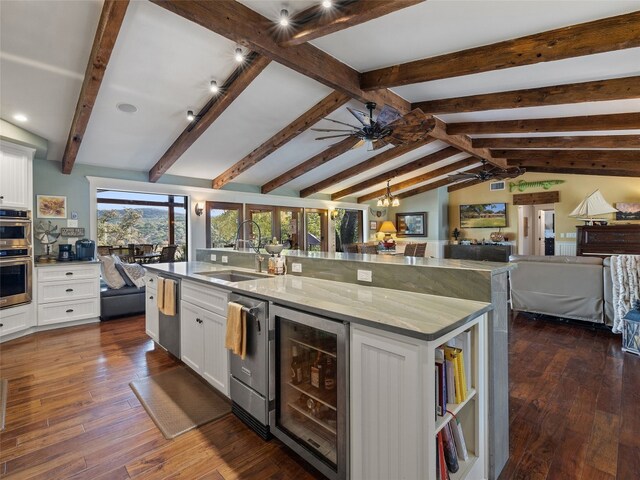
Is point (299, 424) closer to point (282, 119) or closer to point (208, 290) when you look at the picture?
point (208, 290)

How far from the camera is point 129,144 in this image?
4.98 metres

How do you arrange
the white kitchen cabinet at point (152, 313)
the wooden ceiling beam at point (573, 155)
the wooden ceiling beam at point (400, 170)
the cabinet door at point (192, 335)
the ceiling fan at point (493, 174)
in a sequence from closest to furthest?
the cabinet door at point (192, 335), the white kitchen cabinet at point (152, 313), the wooden ceiling beam at point (573, 155), the ceiling fan at point (493, 174), the wooden ceiling beam at point (400, 170)

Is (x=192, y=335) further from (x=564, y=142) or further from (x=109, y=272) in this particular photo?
(x=564, y=142)

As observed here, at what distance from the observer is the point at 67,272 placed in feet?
14.7

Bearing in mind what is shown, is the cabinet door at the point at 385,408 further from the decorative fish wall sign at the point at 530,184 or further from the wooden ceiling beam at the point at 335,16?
the decorative fish wall sign at the point at 530,184

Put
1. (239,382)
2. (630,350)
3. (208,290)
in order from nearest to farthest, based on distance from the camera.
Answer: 1. (239,382)
2. (208,290)
3. (630,350)

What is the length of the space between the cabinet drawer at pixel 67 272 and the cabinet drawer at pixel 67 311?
0.35 meters

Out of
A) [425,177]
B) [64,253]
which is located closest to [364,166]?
[425,177]

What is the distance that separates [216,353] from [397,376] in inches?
63.5

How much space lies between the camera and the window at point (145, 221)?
6406 mm

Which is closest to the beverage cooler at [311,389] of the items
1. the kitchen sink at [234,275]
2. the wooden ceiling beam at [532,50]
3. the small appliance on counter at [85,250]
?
the kitchen sink at [234,275]

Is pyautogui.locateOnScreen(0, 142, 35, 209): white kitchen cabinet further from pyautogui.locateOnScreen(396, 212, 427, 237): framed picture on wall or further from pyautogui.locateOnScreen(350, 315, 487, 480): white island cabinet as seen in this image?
pyautogui.locateOnScreen(396, 212, 427, 237): framed picture on wall

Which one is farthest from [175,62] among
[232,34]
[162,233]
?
[162,233]

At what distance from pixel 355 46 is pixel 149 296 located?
3497mm
